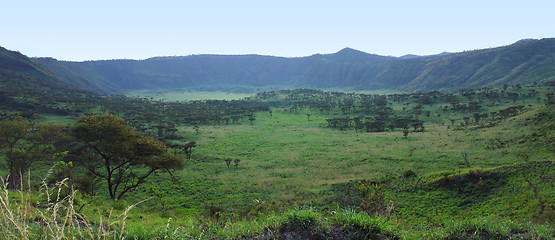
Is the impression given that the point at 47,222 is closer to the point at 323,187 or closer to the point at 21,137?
the point at 323,187

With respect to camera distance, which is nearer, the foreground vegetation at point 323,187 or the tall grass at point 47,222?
the tall grass at point 47,222

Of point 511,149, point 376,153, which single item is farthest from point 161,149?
point 511,149

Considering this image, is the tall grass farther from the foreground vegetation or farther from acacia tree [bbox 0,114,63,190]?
acacia tree [bbox 0,114,63,190]

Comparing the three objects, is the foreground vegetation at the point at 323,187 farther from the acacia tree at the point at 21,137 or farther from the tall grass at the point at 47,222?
the acacia tree at the point at 21,137

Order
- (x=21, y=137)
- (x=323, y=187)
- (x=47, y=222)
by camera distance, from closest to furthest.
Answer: (x=47, y=222), (x=21, y=137), (x=323, y=187)

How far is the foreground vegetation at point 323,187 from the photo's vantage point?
7032 mm

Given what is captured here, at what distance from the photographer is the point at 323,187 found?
30.2 metres

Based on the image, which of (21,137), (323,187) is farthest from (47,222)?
(21,137)

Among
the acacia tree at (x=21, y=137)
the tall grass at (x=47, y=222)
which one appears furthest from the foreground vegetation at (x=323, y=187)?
the acacia tree at (x=21, y=137)

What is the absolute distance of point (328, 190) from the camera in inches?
1141

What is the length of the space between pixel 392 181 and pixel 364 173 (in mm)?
5187

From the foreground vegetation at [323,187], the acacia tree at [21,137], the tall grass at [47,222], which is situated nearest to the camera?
the tall grass at [47,222]

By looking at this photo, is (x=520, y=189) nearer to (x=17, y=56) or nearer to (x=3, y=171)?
(x=3, y=171)

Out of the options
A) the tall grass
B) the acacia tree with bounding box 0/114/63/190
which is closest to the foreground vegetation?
the tall grass
